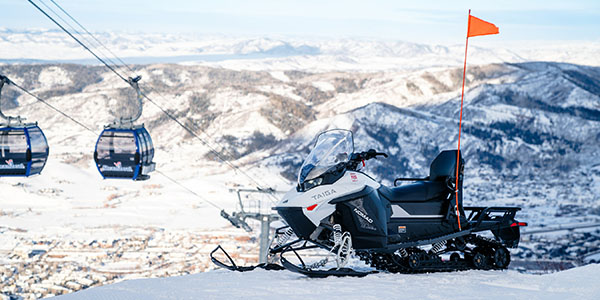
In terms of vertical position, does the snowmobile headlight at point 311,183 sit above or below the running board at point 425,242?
above

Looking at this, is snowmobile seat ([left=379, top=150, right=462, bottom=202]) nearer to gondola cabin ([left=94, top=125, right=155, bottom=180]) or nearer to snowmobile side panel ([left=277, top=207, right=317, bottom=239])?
snowmobile side panel ([left=277, top=207, right=317, bottom=239])

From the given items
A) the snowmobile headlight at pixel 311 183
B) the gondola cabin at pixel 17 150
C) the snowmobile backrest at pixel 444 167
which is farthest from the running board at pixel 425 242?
the gondola cabin at pixel 17 150

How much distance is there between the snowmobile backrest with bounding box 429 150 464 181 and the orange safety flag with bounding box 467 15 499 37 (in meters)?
1.96

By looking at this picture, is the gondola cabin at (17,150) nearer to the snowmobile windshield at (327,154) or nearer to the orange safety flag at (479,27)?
the snowmobile windshield at (327,154)

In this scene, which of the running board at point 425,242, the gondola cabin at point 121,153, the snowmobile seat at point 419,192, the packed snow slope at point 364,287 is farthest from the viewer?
the gondola cabin at point 121,153

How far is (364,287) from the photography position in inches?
287

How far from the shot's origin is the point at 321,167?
7.95 metres

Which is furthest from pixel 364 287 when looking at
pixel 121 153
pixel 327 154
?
pixel 121 153

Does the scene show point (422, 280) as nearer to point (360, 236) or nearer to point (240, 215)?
point (360, 236)

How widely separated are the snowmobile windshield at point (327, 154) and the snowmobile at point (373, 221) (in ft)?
0.04

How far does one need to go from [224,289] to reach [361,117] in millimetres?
65091

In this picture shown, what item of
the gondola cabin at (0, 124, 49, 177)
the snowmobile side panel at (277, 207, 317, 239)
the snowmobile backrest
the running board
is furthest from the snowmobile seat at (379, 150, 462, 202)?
the gondola cabin at (0, 124, 49, 177)

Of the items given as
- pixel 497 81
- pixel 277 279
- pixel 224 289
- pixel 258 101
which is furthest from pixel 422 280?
pixel 497 81

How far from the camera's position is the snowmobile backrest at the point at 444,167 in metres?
8.87
